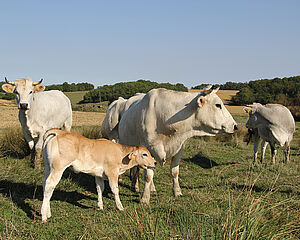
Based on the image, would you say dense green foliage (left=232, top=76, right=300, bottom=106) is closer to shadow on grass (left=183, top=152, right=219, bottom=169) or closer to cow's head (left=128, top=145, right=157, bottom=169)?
shadow on grass (left=183, top=152, right=219, bottom=169)

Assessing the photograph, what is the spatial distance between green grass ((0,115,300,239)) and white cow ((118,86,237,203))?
997mm

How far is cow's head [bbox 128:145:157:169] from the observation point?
591 cm

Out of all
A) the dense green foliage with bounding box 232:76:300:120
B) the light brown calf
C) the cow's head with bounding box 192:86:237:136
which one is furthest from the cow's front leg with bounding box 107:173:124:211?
the dense green foliage with bounding box 232:76:300:120

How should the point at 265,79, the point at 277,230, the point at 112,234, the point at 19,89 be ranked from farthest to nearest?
the point at 265,79 < the point at 19,89 < the point at 112,234 < the point at 277,230

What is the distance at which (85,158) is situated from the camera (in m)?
5.47

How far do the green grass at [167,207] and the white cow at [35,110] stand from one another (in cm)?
76

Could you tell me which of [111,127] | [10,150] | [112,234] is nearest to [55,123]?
[10,150]

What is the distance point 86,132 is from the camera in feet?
42.7

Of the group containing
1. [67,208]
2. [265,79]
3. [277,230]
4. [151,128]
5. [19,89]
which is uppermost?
[265,79]

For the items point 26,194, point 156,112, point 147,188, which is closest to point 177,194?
point 147,188

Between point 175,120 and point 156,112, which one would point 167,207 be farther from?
point 156,112

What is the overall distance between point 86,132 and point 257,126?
7020 millimetres

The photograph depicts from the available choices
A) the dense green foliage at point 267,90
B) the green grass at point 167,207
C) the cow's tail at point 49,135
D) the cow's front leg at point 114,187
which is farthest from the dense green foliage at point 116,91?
the cow's tail at point 49,135

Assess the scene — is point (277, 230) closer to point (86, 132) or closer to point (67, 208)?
point (67, 208)
